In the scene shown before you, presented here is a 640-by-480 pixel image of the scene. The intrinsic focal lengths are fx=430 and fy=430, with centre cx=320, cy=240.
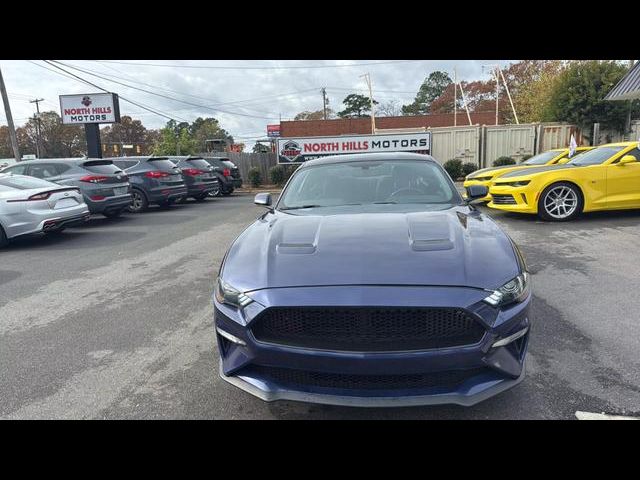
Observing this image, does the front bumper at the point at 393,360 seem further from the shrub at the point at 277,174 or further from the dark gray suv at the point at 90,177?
the shrub at the point at 277,174

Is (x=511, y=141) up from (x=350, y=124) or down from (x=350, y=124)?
down

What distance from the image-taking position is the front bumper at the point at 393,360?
2.13 metres

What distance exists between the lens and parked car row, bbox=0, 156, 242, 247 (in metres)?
7.98

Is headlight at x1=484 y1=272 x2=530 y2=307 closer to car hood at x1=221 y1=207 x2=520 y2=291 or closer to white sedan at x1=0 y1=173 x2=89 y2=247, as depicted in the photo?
car hood at x1=221 y1=207 x2=520 y2=291

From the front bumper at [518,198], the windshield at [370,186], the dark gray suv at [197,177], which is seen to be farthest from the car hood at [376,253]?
the dark gray suv at [197,177]

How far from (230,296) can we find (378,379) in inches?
37.1

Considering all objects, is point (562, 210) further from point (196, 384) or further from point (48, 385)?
point (48, 385)

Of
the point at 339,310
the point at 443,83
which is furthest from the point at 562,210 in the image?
the point at 443,83

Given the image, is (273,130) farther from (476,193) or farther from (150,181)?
(476,193)

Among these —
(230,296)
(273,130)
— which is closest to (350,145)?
(230,296)

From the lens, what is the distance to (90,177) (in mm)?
10383

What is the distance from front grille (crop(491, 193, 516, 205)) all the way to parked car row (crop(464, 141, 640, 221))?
0.07ft

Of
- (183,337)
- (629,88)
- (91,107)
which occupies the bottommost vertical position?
(183,337)

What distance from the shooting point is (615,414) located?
250 cm
